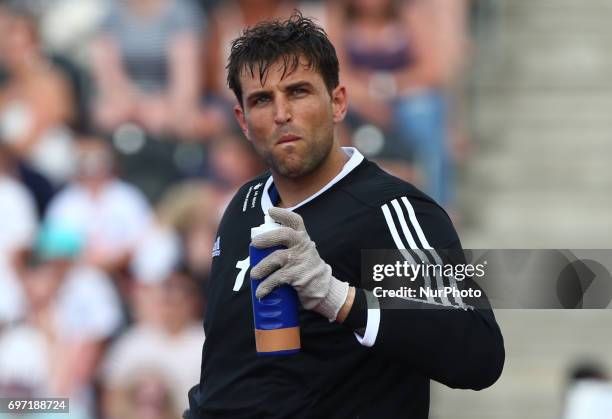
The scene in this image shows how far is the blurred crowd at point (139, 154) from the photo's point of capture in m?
7.11

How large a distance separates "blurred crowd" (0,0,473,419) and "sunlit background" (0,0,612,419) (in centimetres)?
1

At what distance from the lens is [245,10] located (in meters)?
7.55

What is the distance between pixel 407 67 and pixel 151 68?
5.28 ft

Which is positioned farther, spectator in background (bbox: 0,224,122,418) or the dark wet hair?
spectator in background (bbox: 0,224,122,418)

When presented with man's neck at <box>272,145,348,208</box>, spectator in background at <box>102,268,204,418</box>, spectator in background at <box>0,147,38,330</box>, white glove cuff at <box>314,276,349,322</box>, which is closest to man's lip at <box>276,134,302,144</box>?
man's neck at <box>272,145,348,208</box>

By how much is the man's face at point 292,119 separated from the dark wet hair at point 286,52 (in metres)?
0.02

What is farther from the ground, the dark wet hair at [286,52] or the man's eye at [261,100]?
the dark wet hair at [286,52]

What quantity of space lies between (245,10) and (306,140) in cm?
486

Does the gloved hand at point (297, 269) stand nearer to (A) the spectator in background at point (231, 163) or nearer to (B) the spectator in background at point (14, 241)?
(A) the spectator in background at point (231, 163)

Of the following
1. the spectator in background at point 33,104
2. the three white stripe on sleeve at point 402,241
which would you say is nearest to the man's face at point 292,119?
the three white stripe on sleeve at point 402,241

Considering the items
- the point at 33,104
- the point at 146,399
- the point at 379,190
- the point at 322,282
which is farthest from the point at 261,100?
the point at 33,104

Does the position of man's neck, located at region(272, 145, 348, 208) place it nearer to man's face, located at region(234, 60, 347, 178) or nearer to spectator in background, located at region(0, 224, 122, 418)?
man's face, located at region(234, 60, 347, 178)

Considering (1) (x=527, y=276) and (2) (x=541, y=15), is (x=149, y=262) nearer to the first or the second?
(2) (x=541, y=15)

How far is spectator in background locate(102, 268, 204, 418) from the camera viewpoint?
7.02 m
